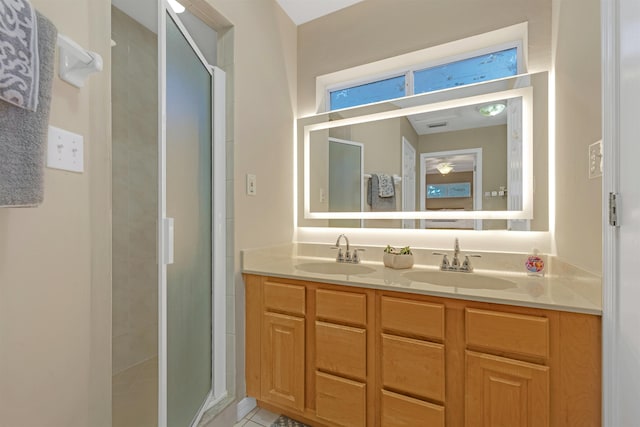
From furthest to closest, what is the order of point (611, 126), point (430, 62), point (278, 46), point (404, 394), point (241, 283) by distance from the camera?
point (278, 46), point (430, 62), point (241, 283), point (404, 394), point (611, 126)

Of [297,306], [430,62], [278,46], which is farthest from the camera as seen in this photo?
[278,46]

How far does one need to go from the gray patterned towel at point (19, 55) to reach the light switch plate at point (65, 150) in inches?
6.5

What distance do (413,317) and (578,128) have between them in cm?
103

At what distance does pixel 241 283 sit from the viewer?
1.70 metres

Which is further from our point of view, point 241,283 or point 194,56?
point 241,283

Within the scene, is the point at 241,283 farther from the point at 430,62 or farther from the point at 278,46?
the point at 430,62

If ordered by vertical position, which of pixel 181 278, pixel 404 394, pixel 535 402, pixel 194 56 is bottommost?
pixel 404 394

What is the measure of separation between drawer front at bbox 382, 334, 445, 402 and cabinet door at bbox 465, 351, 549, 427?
0.36 feet

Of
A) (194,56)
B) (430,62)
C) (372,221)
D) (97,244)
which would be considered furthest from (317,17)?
(97,244)

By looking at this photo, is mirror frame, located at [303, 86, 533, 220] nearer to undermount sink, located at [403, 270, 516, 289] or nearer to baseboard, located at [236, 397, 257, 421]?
undermount sink, located at [403, 270, 516, 289]

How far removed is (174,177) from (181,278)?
427 mm

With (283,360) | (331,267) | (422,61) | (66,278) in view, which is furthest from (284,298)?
(422,61)

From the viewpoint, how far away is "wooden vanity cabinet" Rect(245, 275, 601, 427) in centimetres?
102

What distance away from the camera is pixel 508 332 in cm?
108
